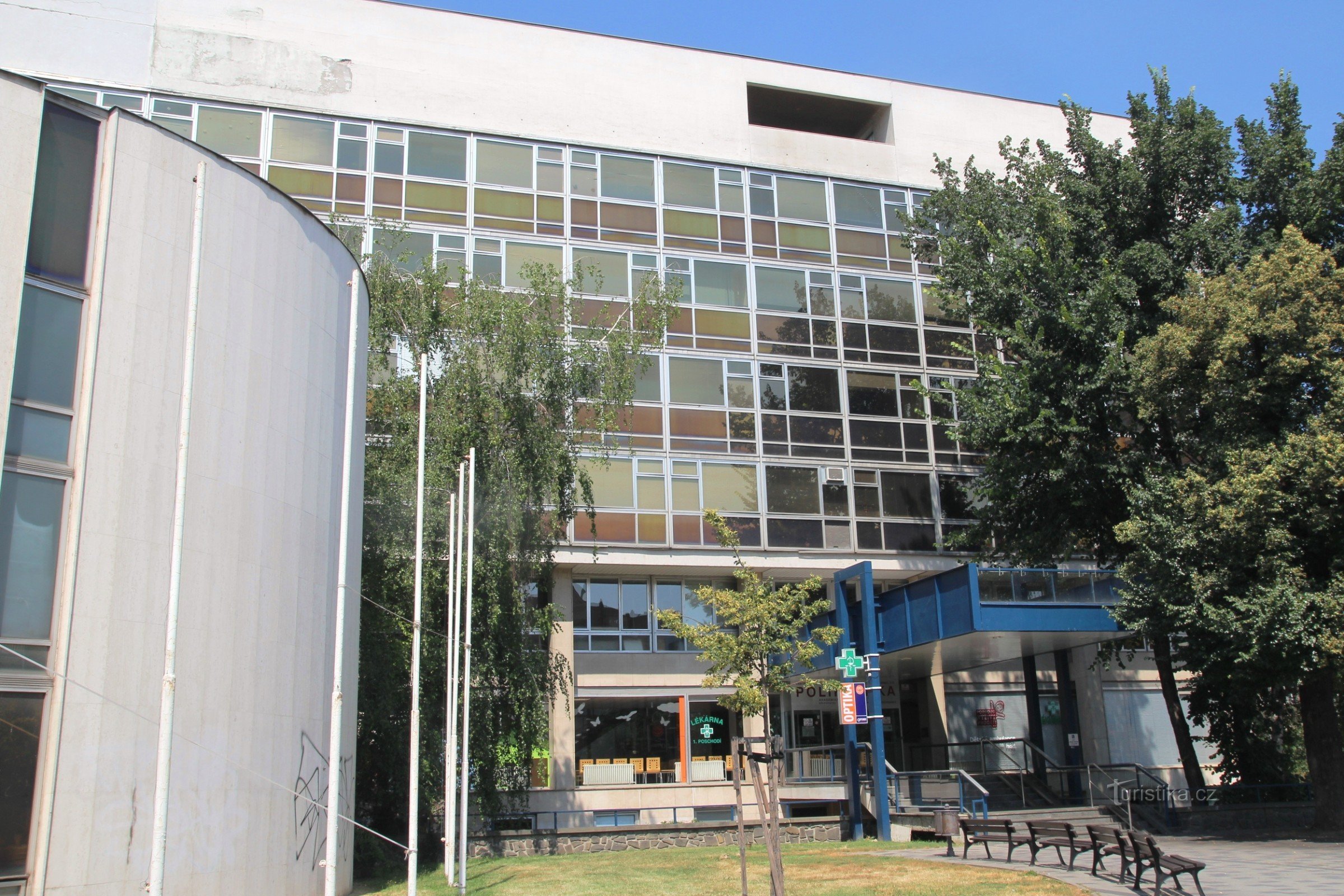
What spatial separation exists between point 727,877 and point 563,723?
11.7 metres

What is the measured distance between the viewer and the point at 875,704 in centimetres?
2288

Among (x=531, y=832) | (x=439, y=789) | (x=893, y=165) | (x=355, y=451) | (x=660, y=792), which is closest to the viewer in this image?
(x=355, y=451)

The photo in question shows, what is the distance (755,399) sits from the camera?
3025 centimetres

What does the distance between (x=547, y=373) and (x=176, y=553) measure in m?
14.7

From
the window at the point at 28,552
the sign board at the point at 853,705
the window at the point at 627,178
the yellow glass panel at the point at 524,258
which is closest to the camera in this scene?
the window at the point at 28,552

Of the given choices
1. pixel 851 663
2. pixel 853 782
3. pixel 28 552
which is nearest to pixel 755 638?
pixel 851 663

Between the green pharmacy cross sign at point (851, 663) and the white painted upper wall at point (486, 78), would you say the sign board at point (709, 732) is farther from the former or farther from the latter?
the white painted upper wall at point (486, 78)

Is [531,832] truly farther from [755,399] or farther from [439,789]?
[755,399]

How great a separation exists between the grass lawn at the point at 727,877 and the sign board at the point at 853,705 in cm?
250

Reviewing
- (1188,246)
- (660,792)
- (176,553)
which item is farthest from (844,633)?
(176,553)

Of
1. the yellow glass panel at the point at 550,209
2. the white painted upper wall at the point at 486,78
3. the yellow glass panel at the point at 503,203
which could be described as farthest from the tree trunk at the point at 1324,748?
the yellow glass panel at the point at 503,203

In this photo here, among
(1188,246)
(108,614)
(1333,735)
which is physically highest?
(1188,246)

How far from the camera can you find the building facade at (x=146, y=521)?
1082 cm

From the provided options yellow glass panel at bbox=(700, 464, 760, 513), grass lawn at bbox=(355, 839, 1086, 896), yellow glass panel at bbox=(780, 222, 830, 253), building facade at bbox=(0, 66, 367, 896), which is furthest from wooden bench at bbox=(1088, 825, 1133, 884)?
yellow glass panel at bbox=(780, 222, 830, 253)
